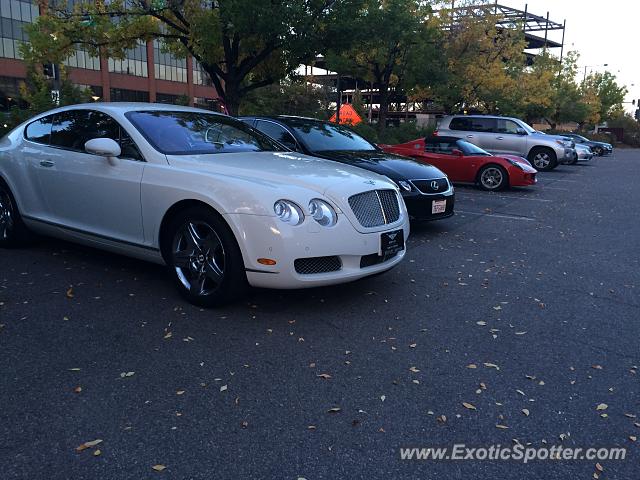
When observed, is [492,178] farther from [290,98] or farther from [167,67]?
[167,67]

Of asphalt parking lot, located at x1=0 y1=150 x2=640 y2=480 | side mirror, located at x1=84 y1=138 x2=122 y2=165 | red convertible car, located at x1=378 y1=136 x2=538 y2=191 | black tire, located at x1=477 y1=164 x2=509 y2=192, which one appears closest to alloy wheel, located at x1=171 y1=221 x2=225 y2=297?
asphalt parking lot, located at x1=0 y1=150 x2=640 y2=480

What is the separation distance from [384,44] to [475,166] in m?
8.54

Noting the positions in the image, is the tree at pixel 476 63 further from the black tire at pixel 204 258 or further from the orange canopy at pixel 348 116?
the black tire at pixel 204 258

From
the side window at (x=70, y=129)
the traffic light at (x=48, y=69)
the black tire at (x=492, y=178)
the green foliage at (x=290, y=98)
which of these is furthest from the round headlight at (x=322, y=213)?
the green foliage at (x=290, y=98)

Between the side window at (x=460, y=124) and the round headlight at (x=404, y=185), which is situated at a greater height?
the side window at (x=460, y=124)

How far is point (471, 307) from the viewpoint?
4664 millimetres

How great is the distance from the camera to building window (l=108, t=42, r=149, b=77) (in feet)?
181

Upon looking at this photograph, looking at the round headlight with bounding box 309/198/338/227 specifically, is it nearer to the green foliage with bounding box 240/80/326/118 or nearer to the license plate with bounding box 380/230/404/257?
the license plate with bounding box 380/230/404/257

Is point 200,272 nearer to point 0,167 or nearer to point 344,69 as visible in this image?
point 0,167

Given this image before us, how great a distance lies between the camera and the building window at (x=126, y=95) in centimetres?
5575

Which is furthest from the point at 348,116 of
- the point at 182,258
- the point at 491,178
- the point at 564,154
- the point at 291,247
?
the point at 291,247

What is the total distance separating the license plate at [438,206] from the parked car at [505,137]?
11167mm

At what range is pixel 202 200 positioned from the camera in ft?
13.8

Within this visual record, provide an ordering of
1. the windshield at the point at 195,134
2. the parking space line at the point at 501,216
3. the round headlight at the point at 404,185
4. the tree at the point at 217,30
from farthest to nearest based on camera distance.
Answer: the tree at the point at 217,30 < the parking space line at the point at 501,216 < the round headlight at the point at 404,185 < the windshield at the point at 195,134
